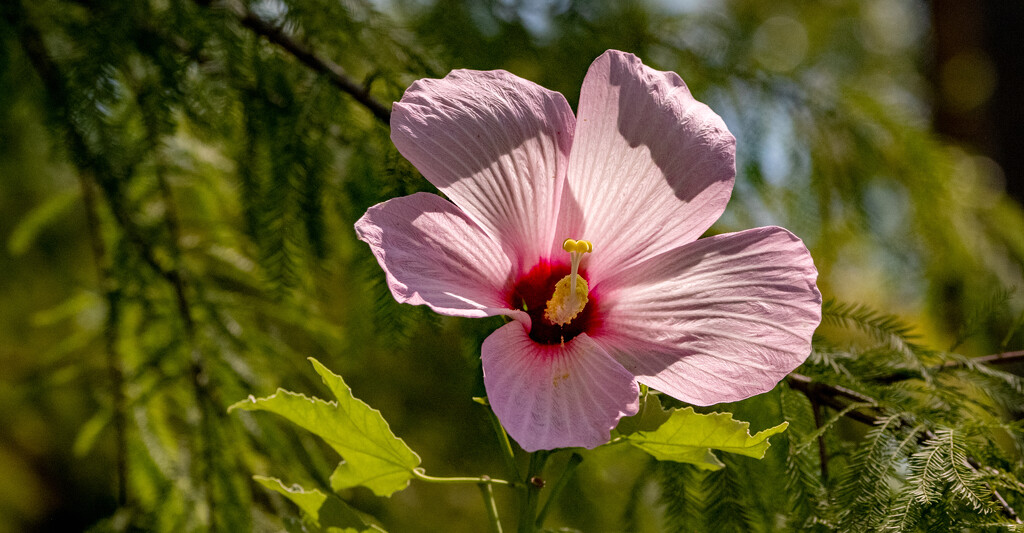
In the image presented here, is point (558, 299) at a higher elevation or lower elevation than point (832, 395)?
higher

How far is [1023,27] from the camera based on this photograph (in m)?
5.15

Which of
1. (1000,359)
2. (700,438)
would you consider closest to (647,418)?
(700,438)

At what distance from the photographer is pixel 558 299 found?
68cm

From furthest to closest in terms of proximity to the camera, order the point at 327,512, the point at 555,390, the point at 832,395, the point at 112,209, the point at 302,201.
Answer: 1. the point at 112,209
2. the point at 302,201
3. the point at 832,395
4. the point at 327,512
5. the point at 555,390

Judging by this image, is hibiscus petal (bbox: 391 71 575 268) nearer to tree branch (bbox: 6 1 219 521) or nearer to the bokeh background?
the bokeh background

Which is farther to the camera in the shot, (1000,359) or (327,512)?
(1000,359)

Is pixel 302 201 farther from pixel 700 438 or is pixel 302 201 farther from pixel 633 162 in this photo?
pixel 700 438

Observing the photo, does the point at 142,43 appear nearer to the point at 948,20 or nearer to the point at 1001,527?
the point at 1001,527

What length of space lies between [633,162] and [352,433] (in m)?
0.36

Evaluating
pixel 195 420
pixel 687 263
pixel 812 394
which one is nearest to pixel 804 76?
pixel 812 394

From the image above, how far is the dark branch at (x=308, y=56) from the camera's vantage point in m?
1.02

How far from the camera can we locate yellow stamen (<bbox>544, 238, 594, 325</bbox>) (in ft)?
2.19

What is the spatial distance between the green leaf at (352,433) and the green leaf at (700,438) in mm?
206

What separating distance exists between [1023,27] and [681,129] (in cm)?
567
